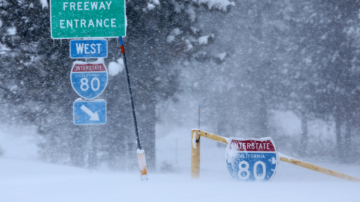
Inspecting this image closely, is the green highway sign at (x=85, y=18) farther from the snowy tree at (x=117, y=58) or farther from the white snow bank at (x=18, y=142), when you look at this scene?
the white snow bank at (x=18, y=142)

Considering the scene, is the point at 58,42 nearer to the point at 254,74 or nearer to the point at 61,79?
the point at 61,79

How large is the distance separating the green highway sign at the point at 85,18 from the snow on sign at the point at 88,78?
0.70 m

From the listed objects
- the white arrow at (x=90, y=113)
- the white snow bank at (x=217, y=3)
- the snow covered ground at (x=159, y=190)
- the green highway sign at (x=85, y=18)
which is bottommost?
the snow covered ground at (x=159, y=190)

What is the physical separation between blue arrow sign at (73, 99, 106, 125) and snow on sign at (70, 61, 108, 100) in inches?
5.8

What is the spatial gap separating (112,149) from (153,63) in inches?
121

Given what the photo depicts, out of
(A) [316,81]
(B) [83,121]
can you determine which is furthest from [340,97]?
(B) [83,121]

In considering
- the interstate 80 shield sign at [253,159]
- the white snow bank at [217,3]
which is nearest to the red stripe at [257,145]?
the interstate 80 shield sign at [253,159]

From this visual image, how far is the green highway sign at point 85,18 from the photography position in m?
6.71

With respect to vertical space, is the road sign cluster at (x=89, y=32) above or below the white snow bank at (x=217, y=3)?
below

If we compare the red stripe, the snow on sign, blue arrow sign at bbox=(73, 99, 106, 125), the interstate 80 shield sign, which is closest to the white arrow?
blue arrow sign at bbox=(73, 99, 106, 125)

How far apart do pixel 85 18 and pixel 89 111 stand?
180 cm

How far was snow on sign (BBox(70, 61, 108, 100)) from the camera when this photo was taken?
639 cm

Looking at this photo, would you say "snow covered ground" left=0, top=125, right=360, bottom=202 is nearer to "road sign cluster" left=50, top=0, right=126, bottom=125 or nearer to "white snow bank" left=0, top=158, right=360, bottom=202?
"white snow bank" left=0, top=158, right=360, bottom=202

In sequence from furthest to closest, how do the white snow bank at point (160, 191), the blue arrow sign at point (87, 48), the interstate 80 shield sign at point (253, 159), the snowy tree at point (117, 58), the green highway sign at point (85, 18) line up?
the snowy tree at point (117, 58)
the green highway sign at point (85, 18)
the blue arrow sign at point (87, 48)
the interstate 80 shield sign at point (253, 159)
the white snow bank at point (160, 191)
